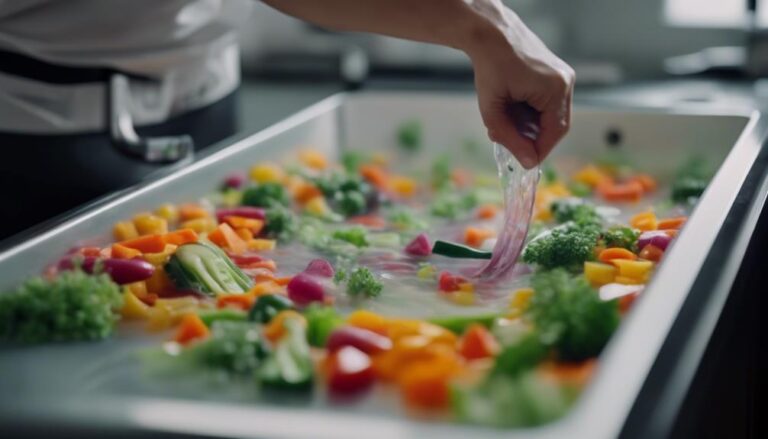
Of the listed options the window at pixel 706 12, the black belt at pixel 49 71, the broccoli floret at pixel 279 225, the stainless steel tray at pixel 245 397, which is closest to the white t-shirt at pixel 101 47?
the black belt at pixel 49 71

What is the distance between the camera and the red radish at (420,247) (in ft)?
5.89

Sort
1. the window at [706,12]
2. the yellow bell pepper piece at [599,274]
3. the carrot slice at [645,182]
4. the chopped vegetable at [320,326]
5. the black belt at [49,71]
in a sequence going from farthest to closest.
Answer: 1. the window at [706,12]
2. the carrot slice at [645,182]
3. the black belt at [49,71]
4. the yellow bell pepper piece at [599,274]
5. the chopped vegetable at [320,326]

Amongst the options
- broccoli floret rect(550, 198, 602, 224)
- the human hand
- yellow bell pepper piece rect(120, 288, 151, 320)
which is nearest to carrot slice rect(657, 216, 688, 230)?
broccoli floret rect(550, 198, 602, 224)

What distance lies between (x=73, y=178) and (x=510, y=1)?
1913 millimetres

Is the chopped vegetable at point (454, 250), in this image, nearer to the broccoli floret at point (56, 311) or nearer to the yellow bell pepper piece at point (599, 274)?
the yellow bell pepper piece at point (599, 274)

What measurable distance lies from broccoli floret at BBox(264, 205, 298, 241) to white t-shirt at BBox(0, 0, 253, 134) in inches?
15.4

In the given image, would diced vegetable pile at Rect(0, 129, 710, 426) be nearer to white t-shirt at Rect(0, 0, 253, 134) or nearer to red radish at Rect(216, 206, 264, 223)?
red radish at Rect(216, 206, 264, 223)

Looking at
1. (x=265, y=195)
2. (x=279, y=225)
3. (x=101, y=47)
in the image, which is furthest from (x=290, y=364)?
(x=101, y=47)

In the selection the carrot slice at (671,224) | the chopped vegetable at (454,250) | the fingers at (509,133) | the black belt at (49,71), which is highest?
the black belt at (49,71)

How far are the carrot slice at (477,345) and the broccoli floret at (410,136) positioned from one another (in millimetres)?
1394

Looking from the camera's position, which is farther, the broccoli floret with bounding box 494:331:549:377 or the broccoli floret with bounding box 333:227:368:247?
the broccoli floret with bounding box 333:227:368:247

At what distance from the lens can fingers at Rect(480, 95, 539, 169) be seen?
5.42ft

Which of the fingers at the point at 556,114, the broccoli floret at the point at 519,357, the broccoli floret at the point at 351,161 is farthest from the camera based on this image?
the broccoli floret at the point at 351,161

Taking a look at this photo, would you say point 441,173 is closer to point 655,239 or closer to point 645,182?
point 645,182
